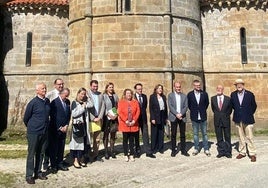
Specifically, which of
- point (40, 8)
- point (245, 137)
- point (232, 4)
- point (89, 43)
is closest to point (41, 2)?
point (40, 8)

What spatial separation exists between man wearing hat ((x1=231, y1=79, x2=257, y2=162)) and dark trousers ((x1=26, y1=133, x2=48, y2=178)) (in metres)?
4.68

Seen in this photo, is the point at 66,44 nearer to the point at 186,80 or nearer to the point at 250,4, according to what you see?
the point at 186,80

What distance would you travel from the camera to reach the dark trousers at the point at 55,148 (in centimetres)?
735

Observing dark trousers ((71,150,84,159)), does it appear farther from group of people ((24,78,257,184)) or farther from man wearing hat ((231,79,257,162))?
man wearing hat ((231,79,257,162))

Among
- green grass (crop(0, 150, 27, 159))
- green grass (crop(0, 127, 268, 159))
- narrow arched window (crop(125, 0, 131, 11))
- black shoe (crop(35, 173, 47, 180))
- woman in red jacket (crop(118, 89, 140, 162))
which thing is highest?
narrow arched window (crop(125, 0, 131, 11))

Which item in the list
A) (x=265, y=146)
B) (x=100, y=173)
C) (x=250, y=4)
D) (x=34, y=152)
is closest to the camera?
(x=34, y=152)

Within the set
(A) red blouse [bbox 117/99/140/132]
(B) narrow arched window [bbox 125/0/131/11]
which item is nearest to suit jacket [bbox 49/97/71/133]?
(A) red blouse [bbox 117/99/140/132]

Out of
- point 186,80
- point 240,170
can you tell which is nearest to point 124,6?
point 186,80

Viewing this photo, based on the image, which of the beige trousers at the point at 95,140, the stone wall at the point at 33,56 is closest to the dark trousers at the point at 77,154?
the beige trousers at the point at 95,140

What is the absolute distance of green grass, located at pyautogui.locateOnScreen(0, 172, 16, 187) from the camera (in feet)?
21.1

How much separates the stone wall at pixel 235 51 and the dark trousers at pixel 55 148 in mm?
9477

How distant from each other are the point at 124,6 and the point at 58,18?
15.0 ft

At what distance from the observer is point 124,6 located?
12.7m

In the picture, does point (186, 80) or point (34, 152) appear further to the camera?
point (186, 80)
